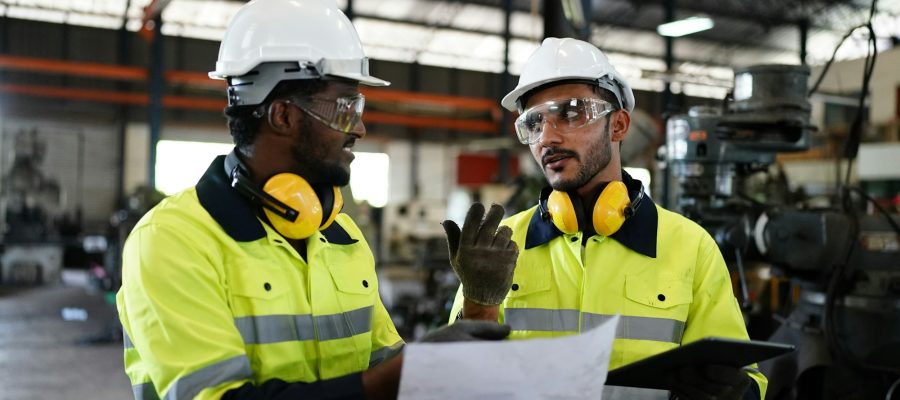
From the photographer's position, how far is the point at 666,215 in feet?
6.45

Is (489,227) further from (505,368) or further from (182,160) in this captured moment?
(182,160)

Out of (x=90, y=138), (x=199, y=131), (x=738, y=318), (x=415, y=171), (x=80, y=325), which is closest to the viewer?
(x=738, y=318)

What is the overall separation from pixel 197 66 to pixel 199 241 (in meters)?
16.4

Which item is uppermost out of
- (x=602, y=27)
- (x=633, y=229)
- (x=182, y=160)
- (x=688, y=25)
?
(x=602, y=27)

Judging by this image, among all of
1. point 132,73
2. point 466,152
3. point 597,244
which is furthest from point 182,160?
point 597,244

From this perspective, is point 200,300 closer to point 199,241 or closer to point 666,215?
point 199,241

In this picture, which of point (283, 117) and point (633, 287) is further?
→ point (633, 287)

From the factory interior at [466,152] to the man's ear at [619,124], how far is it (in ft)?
0.68

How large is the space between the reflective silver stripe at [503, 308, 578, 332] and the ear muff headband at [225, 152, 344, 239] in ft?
2.06

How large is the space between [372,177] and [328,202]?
17.8 meters

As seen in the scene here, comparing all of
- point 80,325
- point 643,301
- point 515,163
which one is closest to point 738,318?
point 643,301

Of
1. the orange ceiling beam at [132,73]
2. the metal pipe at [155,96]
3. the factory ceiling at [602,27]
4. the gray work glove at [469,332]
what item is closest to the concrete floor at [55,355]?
the metal pipe at [155,96]

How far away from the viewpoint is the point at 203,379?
130 centimetres

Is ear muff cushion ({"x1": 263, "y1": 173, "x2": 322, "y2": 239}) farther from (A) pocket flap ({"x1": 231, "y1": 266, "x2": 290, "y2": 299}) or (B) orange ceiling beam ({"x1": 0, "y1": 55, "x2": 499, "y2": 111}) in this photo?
(B) orange ceiling beam ({"x1": 0, "y1": 55, "x2": 499, "y2": 111})
